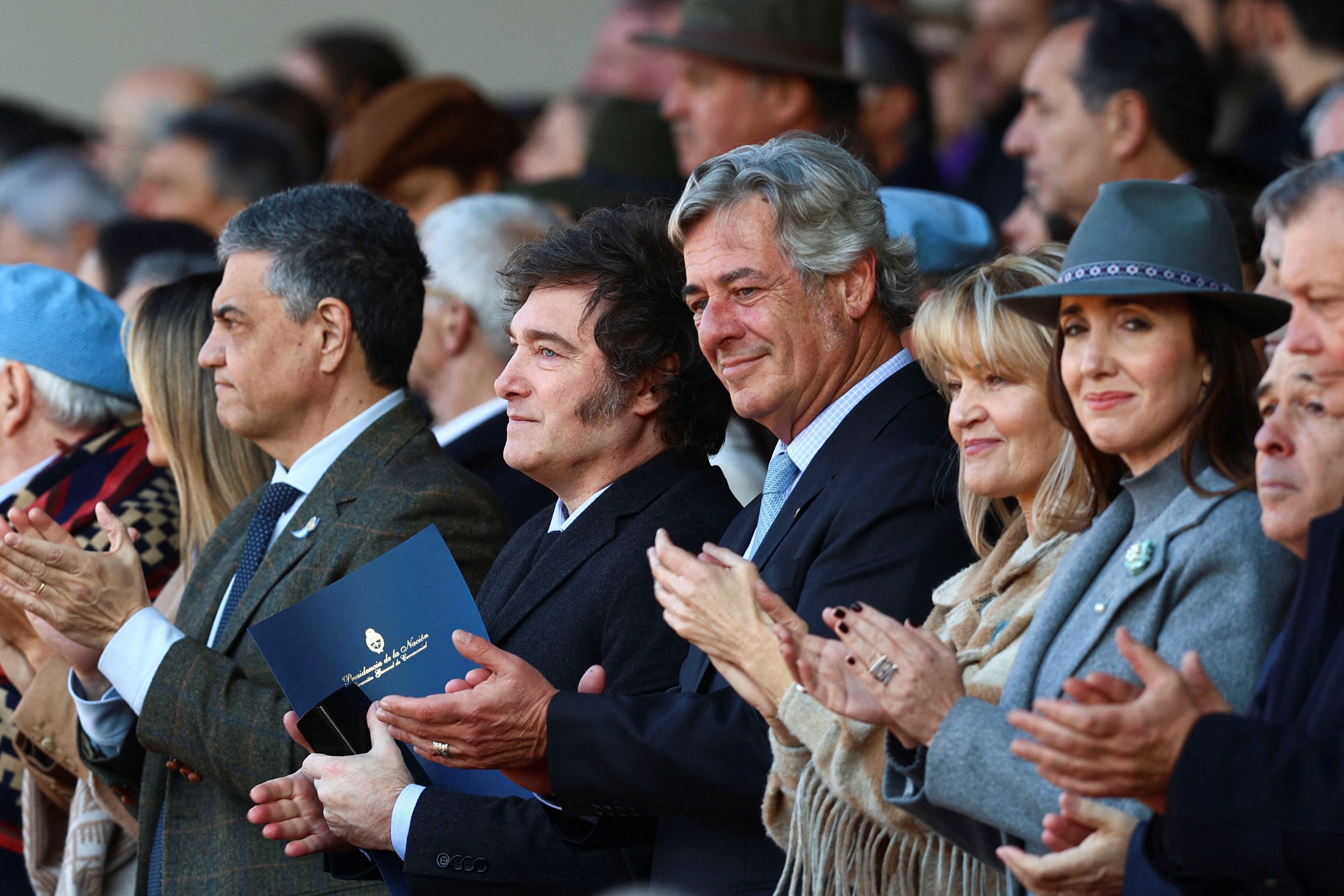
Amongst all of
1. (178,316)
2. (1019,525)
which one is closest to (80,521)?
(178,316)

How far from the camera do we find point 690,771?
Answer: 3.13m

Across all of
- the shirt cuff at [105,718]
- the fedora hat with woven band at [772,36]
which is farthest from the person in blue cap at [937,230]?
the shirt cuff at [105,718]

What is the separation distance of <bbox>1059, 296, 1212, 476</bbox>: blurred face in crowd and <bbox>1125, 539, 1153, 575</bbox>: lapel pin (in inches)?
6.7

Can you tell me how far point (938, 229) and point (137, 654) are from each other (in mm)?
2546

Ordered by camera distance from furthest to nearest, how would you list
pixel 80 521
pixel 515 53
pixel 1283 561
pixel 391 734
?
pixel 515 53 → pixel 80 521 → pixel 391 734 → pixel 1283 561

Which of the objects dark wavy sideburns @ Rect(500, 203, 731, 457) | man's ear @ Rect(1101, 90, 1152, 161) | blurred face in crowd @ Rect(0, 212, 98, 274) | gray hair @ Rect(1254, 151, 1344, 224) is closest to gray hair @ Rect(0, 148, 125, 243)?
blurred face in crowd @ Rect(0, 212, 98, 274)

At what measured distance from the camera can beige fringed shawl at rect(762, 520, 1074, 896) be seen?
2826 millimetres

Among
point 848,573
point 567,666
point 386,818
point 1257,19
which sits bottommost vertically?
point 386,818

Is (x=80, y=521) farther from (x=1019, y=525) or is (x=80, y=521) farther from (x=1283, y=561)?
(x=1283, y=561)

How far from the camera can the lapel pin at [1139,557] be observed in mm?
2648

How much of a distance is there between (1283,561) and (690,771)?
3.53 ft

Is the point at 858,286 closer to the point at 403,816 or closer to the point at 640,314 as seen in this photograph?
the point at 640,314

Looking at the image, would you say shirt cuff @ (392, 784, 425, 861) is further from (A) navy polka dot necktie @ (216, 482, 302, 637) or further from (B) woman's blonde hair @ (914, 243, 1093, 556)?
(B) woman's blonde hair @ (914, 243, 1093, 556)

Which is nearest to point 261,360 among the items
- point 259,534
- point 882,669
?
point 259,534
